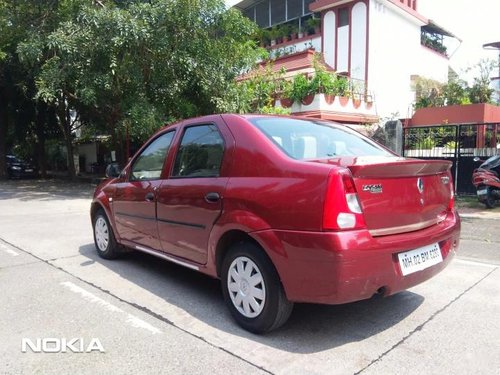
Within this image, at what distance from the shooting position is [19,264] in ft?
19.3

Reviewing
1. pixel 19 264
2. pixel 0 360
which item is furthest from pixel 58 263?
pixel 0 360

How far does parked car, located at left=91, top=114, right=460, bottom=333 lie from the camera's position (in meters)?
3.16

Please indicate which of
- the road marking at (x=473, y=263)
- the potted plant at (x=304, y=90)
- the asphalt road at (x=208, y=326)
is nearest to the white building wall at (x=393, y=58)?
the potted plant at (x=304, y=90)

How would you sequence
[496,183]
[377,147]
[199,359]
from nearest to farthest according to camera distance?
[199,359], [377,147], [496,183]

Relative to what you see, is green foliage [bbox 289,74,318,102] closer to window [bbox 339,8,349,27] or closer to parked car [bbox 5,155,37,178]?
window [bbox 339,8,349,27]

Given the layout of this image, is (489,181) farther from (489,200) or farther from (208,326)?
(208,326)

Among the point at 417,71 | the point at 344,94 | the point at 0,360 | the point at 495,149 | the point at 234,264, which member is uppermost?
the point at 417,71

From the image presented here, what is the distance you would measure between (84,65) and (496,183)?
11.6 metres

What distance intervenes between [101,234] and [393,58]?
2191cm

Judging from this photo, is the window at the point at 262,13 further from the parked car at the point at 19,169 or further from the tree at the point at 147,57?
the parked car at the point at 19,169

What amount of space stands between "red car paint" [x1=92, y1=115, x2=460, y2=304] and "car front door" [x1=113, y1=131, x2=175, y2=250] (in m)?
0.47

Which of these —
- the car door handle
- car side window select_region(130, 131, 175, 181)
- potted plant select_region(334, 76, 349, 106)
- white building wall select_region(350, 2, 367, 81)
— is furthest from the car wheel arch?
white building wall select_region(350, 2, 367, 81)

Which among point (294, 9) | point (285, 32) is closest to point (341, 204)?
point (285, 32)

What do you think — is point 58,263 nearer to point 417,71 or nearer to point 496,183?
point 496,183
